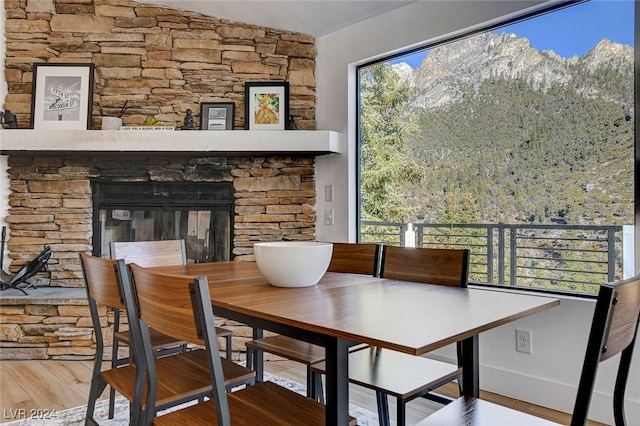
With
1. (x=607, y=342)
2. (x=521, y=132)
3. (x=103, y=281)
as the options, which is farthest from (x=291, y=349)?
(x=521, y=132)

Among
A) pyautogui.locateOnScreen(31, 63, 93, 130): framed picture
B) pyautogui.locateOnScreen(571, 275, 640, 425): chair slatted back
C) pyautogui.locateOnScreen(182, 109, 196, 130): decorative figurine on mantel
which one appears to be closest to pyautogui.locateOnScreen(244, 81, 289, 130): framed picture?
pyautogui.locateOnScreen(182, 109, 196, 130): decorative figurine on mantel

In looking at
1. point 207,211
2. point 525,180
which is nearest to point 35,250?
point 207,211

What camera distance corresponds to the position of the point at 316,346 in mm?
2123

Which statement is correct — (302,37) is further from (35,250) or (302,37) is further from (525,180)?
(35,250)

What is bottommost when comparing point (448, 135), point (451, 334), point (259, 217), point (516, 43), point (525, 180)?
point (451, 334)

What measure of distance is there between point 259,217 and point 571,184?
2.12 m

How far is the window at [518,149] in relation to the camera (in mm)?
2361

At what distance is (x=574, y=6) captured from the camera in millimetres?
2482

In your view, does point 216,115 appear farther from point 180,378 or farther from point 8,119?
point 180,378

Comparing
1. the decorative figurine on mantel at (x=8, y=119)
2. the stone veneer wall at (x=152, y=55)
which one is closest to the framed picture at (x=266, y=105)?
the stone veneer wall at (x=152, y=55)

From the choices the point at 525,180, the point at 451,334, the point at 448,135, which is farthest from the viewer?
the point at 448,135

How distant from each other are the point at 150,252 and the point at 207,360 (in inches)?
57.4

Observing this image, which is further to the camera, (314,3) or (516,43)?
(314,3)

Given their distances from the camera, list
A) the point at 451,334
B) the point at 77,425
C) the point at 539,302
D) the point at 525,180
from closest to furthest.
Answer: the point at 451,334
the point at 539,302
the point at 77,425
the point at 525,180
